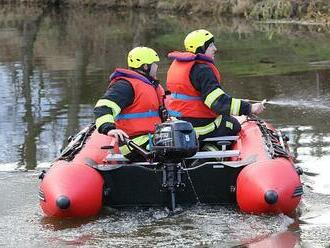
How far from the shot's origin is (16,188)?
8422 millimetres

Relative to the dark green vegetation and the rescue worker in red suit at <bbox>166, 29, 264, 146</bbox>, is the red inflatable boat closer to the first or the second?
the rescue worker in red suit at <bbox>166, 29, 264, 146</bbox>

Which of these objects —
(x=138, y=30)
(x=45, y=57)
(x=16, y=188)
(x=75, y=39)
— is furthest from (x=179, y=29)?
(x=16, y=188)

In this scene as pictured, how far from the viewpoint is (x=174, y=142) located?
6.77m

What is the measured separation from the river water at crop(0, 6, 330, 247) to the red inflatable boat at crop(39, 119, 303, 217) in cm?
14

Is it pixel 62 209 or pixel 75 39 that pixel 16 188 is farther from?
pixel 75 39

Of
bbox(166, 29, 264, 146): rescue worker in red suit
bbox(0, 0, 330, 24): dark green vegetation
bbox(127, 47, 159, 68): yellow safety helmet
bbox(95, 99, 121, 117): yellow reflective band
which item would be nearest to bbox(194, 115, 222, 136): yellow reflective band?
bbox(166, 29, 264, 146): rescue worker in red suit

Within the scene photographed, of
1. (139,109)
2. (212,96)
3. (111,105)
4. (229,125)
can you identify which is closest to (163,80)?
→ (229,125)

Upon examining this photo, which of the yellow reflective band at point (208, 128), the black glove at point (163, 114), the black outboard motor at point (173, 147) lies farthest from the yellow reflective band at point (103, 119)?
the yellow reflective band at point (208, 128)

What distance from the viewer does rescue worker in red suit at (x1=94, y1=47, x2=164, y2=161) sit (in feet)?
24.1

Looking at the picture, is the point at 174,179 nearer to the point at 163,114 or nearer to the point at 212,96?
the point at 163,114

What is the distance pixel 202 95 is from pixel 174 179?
113 centimetres

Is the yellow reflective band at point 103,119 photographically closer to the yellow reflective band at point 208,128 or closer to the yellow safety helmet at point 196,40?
the yellow reflective band at point 208,128

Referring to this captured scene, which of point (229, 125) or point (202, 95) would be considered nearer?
point (202, 95)

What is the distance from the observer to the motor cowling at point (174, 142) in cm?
678
